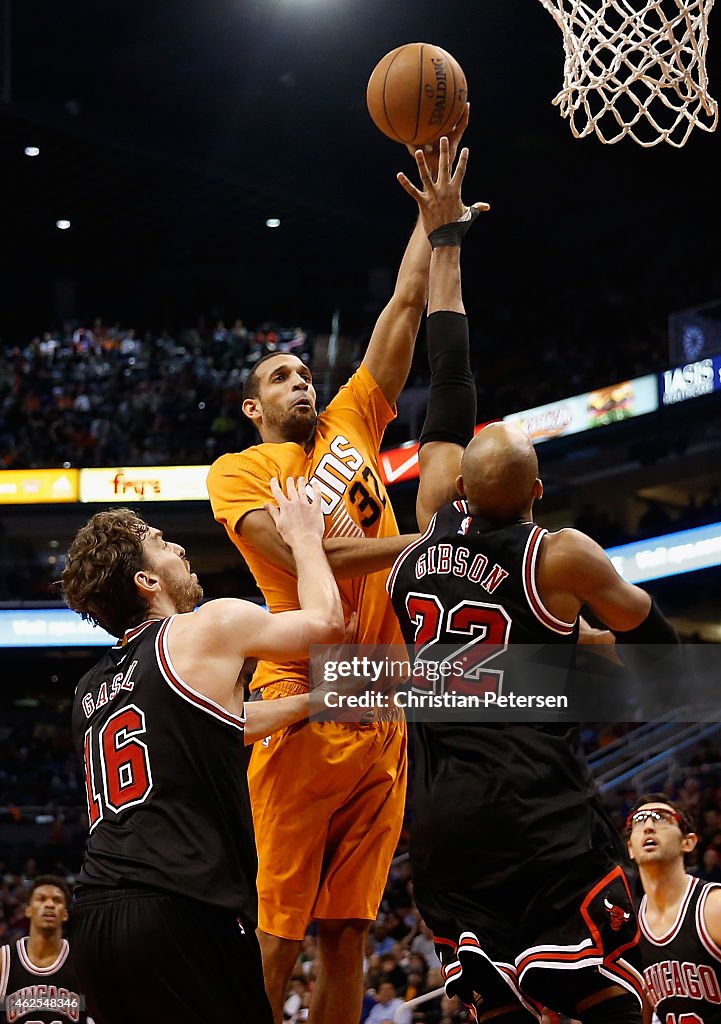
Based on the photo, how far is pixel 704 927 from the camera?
562cm

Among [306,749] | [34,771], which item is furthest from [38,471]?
[306,749]

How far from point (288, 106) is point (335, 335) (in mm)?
5606

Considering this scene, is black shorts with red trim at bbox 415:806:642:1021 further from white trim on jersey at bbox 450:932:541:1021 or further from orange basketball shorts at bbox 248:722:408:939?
orange basketball shorts at bbox 248:722:408:939

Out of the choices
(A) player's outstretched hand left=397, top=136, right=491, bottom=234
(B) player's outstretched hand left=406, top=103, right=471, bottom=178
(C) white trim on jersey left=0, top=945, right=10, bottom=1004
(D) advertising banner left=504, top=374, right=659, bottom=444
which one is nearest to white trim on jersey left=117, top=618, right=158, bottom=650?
(A) player's outstretched hand left=397, top=136, right=491, bottom=234

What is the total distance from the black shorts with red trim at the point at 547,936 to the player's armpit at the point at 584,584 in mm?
586

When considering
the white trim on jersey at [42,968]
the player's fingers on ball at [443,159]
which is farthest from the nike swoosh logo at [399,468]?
the player's fingers on ball at [443,159]

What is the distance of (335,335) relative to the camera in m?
22.4

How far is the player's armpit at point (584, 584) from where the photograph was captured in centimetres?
305

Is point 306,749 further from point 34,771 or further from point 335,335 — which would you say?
point 335,335

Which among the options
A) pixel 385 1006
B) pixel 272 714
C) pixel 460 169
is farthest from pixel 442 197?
pixel 385 1006

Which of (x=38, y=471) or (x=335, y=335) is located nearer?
(x=38, y=471)

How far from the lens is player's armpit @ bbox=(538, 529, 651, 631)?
120 inches

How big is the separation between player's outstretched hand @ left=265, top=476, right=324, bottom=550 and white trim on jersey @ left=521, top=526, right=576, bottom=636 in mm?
736

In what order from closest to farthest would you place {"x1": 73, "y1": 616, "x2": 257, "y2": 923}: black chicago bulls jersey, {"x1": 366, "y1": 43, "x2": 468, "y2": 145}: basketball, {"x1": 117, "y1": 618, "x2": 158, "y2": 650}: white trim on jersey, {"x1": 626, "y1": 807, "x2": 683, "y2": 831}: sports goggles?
{"x1": 73, "y1": 616, "x2": 257, "y2": 923}: black chicago bulls jersey
{"x1": 117, "y1": 618, "x2": 158, "y2": 650}: white trim on jersey
{"x1": 366, "y1": 43, "x2": 468, "y2": 145}: basketball
{"x1": 626, "y1": 807, "x2": 683, "y2": 831}: sports goggles
